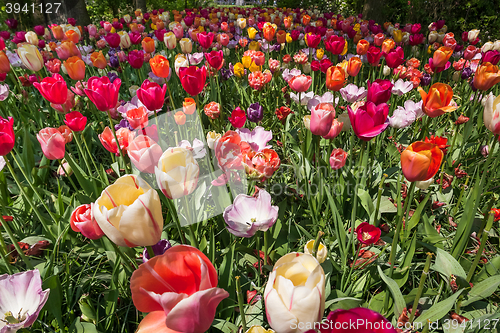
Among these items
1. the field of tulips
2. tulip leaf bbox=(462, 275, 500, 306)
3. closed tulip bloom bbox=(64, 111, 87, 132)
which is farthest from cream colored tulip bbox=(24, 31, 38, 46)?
tulip leaf bbox=(462, 275, 500, 306)

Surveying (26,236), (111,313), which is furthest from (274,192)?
(26,236)

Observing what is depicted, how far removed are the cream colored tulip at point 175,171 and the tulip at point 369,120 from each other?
2.40ft

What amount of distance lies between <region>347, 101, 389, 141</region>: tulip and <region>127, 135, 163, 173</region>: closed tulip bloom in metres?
0.81

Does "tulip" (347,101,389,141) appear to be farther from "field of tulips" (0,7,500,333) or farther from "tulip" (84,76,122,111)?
"tulip" (84,76,122,111)

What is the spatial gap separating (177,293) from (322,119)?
3.33 feet

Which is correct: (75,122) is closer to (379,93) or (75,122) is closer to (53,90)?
(53,90)

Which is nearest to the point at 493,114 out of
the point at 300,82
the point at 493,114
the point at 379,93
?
the point at 493,114

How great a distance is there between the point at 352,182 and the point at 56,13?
8.94m

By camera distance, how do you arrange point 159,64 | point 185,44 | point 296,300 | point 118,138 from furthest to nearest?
point 185,44 → point 159,64 → point 118,138 → point 296,300

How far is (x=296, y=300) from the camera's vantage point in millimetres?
597

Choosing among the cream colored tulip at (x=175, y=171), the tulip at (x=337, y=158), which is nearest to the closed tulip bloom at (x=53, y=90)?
the cream colored tulip at (x=175, y=171)

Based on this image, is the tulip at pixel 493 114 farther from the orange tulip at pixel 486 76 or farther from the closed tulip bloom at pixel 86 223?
the closed tulip bloom at pixel 86 223

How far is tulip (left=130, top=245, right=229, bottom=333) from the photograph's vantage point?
0.61 meters

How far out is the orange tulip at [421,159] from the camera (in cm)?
95
